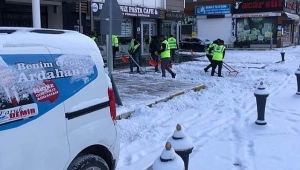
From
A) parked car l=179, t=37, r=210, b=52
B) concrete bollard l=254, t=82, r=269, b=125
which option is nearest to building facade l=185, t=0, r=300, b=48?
parked car l=179, t=37, r=210, b=52

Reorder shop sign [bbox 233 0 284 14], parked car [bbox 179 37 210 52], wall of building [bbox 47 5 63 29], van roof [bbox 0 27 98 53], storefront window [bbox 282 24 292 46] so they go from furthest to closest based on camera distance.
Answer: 1. storefront window [bbox 282 24 292 46]
2. shop sign [bbox 233 0 284 14]
3. parked car [bbox 179 37 210 52]
4. wall of building [bbox 47 5 63 29]
5. van roof [bbox 0 27 98 53]

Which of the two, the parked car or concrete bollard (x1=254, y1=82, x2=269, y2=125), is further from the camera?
the parked car

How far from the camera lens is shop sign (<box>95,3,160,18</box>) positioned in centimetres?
2131

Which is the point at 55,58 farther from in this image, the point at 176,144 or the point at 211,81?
the point at 211,81

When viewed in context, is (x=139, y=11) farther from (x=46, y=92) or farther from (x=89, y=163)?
(x=46, y=92)

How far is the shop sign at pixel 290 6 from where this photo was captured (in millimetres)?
40975

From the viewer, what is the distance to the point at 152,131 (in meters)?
6.66

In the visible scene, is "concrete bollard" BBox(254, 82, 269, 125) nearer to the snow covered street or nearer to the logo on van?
the snow covered street

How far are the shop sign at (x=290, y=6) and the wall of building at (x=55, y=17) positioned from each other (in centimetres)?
3062

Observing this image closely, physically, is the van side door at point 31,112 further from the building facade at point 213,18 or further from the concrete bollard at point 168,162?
the building facade at point 213,18

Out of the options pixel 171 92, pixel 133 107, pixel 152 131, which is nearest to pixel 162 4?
pixel 171 92

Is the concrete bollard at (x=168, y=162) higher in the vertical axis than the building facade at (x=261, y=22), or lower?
lower

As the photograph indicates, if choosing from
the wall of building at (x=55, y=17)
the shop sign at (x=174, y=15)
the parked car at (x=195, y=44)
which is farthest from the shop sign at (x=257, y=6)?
the wall of building at (x=55, y=17)

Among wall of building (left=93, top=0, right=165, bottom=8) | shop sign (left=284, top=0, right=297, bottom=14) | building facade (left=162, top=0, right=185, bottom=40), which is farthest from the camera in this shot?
shop sign (left=284, top=0, right=297, bottom=14)
